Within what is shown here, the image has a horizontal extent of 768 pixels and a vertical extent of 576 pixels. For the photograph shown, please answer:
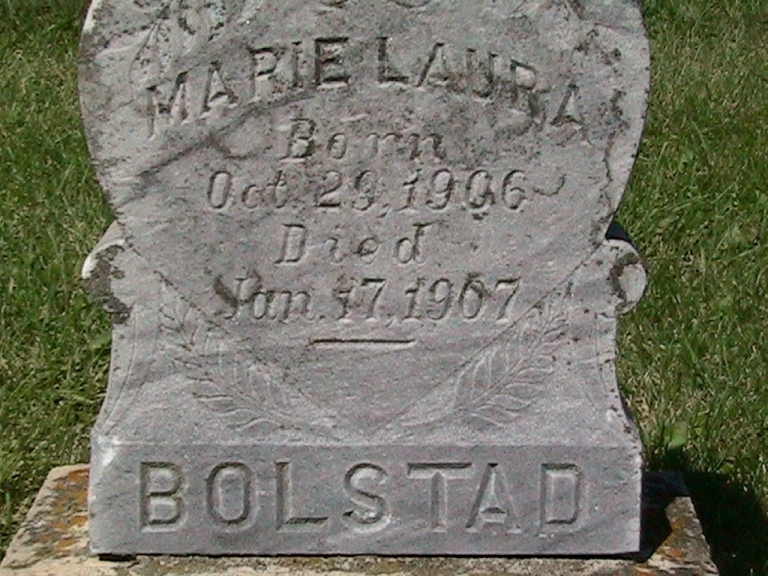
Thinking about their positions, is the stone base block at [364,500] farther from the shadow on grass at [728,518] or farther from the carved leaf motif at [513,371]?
the shadow on grass at [728,518]

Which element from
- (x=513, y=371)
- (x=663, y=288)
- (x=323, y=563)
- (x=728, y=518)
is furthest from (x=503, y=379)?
(x=663, y=288)

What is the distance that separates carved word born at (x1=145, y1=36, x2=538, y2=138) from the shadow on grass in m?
1.44

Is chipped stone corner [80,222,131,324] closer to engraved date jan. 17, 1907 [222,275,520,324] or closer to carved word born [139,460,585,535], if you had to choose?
engraved date jan. 17, 1907 [222,275,520,324]

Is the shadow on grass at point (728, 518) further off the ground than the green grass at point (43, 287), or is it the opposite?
the shadow on grass at point (728, 518)

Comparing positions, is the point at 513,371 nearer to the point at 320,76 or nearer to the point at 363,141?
the point at 363,141

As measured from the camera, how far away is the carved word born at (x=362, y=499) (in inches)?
109

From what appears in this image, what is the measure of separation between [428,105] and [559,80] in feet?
0.75

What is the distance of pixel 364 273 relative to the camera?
2682mm

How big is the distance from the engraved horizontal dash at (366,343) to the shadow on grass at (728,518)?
1.16m

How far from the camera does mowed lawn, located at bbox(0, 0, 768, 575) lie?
379 centimetres

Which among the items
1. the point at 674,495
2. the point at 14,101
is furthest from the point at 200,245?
the point at 14,101

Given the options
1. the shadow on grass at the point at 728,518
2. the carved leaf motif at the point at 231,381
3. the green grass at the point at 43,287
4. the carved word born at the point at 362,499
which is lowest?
the green grass at the point at 43,287

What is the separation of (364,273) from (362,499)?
437 millimetres

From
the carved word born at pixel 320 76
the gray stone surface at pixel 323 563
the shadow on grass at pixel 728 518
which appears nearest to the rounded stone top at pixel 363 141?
the carved word born at pixel 320 76
